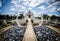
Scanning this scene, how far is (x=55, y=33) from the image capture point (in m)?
3.05

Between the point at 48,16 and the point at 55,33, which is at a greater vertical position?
the point at 48,16

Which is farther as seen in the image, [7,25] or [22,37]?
[7,25]

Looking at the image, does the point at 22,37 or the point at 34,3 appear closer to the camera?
the point at 22,37

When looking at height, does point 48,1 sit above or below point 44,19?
above

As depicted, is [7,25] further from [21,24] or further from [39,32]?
[39,32]

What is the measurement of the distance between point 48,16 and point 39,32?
502 mm

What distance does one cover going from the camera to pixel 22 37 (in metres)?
2.98

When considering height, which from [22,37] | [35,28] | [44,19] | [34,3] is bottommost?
[22,37]

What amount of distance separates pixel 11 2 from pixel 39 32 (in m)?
1.12

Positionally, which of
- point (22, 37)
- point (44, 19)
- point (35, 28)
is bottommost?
point (22, 37)

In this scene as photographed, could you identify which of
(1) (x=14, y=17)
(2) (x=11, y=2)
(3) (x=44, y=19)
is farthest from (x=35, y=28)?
(2) (x=11, y=2)

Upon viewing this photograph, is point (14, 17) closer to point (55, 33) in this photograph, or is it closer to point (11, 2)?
point (11, 2)

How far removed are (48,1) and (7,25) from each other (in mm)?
1292

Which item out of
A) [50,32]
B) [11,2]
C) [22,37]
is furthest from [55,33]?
[11,2]
